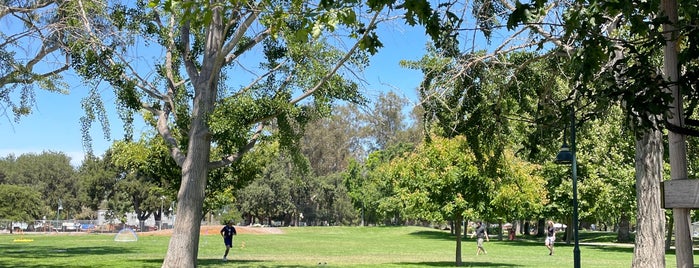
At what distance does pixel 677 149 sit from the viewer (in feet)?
15.4

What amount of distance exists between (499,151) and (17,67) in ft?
31.3

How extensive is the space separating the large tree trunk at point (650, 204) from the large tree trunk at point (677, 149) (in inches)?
274

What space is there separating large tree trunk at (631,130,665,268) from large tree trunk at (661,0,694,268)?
6.95 m

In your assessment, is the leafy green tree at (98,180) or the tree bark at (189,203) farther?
the leafy green tree at (98,180)

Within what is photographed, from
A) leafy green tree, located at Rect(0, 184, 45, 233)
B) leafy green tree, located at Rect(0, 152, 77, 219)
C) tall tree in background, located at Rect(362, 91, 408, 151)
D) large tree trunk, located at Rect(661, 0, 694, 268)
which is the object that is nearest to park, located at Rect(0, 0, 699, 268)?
large tree trunk, located at Rect(661, 0, 694, 268)

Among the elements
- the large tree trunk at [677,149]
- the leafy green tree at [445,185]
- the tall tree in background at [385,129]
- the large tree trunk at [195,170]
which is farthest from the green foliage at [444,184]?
the tall tree in background at [385,129]

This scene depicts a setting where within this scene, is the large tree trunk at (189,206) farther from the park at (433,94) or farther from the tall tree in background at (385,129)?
the tall tree in background at (385,129)

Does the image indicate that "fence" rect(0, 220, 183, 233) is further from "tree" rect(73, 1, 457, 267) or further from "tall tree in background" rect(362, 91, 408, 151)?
"tree" rect(73, 1, 457, 267)

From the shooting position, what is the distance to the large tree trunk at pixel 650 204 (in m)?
11.5

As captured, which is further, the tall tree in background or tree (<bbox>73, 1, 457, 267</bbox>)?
the tall tree in background

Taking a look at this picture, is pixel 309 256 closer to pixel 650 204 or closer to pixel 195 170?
pixel 195 170

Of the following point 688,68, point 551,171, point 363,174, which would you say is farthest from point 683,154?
point 363,174

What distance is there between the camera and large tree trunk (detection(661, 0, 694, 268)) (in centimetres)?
459

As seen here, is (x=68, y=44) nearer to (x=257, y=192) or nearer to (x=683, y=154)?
(x=683, y=154)
